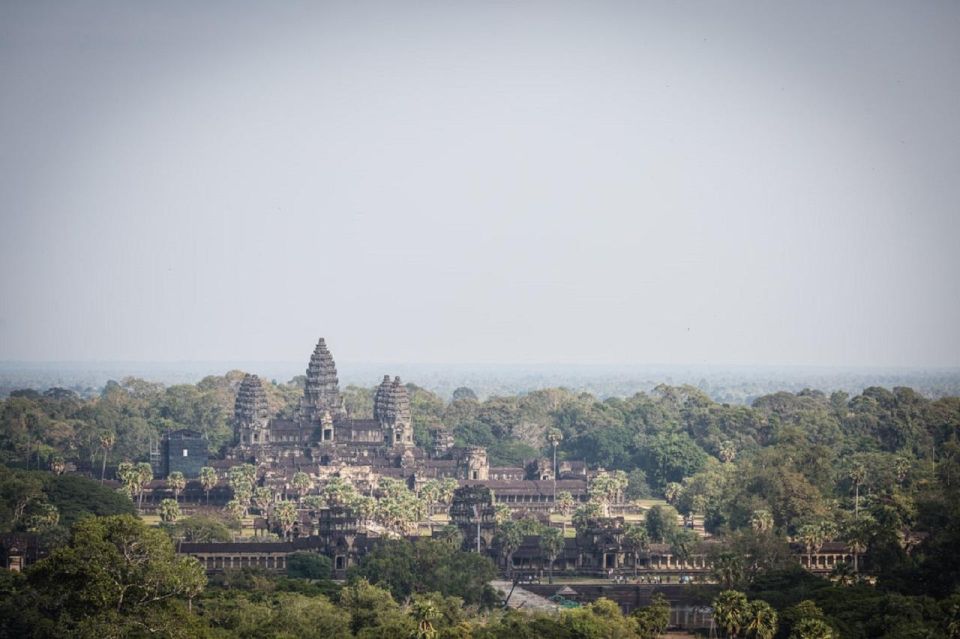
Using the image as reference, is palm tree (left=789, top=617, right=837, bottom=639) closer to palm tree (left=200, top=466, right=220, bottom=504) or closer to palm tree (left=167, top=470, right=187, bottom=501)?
palm tree (left=167, top=470, right=187, bottom=501)

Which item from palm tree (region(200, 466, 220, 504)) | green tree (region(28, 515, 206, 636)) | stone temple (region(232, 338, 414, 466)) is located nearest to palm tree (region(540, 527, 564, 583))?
green tree (region(28, 515, 206, 636))

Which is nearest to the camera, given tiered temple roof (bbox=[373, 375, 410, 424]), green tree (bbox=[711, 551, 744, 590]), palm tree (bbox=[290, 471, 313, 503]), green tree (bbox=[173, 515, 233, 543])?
green tree (bbox=[711, 551, 744, 590])

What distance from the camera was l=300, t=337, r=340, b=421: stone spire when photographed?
588 ft

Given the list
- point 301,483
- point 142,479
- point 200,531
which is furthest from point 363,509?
point 142,479

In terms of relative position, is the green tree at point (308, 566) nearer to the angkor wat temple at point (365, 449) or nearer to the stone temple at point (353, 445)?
the angkor wat temple at point (365, 449)

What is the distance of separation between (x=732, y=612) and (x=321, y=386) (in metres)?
100

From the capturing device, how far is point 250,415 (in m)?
172

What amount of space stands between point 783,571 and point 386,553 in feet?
69.1

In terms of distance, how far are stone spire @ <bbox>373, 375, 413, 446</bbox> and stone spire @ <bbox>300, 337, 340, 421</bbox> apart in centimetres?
465

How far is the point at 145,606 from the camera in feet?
255

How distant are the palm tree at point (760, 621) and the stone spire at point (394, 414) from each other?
9025 centimetres

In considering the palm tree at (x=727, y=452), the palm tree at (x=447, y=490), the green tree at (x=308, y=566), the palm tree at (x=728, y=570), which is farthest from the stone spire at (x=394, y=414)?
the palm tree at (x=728, y=570)

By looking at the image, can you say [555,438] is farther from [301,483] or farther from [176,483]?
[176,483]

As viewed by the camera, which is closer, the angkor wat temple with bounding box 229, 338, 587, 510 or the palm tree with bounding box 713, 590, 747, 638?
the palm tree with bounding box 713, 590, 747, 638
